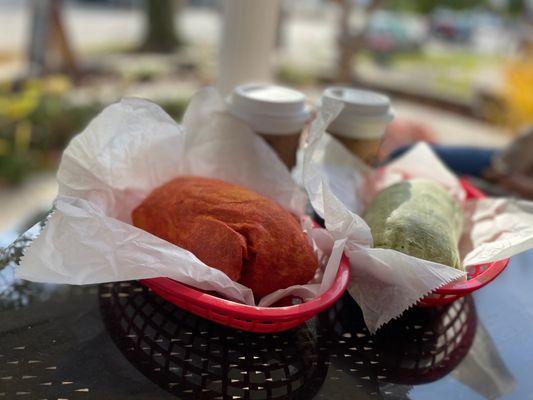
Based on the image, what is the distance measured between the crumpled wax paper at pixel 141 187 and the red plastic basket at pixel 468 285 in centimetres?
16

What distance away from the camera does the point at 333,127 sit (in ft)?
3.47

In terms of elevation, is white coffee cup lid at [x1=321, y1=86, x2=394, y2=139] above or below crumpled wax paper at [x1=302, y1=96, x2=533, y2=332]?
above

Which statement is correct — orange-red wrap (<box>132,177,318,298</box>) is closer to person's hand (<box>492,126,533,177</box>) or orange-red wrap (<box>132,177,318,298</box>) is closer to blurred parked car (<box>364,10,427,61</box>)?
person's hand (<box>492,126,533,177</box>)

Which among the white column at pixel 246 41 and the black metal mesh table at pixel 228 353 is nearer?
A: the black metal mesh table at pixel 228 353

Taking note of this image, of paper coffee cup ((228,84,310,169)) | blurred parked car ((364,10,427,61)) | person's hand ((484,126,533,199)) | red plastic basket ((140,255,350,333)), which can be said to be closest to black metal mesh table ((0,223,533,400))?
red plastic basket ((140,255,350,333))

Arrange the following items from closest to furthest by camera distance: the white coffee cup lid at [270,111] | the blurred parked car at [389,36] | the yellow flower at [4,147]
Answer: the white coffee cup lid at [270,111] < the yellow flower at [4,147] < the blurred parked car at [389,36]

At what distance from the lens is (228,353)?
0.69m

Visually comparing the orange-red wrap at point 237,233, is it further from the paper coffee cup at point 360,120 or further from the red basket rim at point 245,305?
the paper coffee cup at point 360,120

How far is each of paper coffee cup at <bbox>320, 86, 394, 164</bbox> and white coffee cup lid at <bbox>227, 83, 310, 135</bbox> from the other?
6 cm

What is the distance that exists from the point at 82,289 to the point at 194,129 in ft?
1.16

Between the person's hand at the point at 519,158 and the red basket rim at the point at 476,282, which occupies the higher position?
the red basket rim at the point at 476,282

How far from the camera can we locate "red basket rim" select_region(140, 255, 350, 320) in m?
0.64

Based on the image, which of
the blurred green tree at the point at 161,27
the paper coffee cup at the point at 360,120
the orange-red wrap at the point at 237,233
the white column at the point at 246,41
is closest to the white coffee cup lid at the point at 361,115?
the paper coffee cup at the point at 360,120

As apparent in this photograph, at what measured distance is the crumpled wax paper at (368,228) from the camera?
71 centimetres
